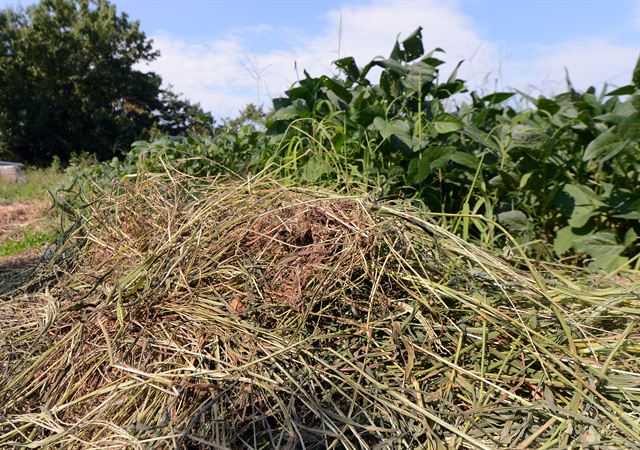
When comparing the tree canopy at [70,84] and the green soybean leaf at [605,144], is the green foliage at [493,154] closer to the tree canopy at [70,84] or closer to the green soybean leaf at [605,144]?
the green soybean leaf at [605,144]

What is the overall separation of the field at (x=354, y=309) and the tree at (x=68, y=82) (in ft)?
67.7

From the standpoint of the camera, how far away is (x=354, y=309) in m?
1.57

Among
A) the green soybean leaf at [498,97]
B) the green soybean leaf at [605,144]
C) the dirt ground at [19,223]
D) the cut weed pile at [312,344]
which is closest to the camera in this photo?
the cut weed pile at [312,344]

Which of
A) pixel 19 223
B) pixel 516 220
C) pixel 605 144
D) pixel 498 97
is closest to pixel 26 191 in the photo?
pixel 19 223

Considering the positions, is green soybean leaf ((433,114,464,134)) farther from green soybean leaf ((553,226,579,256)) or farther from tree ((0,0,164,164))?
tree ((0,0,164,164))

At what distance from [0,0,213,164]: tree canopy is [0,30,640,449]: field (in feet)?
64.2

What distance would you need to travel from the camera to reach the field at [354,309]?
1.31m

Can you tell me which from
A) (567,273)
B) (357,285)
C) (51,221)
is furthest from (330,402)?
(51,221)

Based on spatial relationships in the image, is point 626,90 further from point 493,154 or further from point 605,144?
point 493,154

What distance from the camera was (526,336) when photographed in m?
1.49

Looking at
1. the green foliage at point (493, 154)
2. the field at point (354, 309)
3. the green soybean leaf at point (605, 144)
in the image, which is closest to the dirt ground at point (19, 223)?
the field at point (354, 309)

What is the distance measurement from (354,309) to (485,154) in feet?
4.38

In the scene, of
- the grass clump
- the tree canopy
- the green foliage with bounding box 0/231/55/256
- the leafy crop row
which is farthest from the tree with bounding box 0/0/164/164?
the leafy crop row

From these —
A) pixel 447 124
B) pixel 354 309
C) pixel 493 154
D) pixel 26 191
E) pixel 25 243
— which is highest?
pixel 447 124
